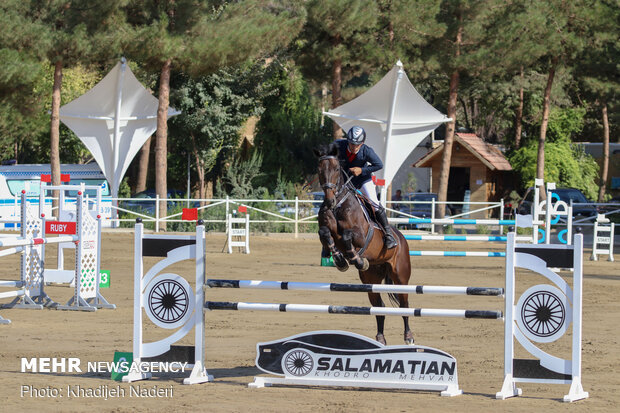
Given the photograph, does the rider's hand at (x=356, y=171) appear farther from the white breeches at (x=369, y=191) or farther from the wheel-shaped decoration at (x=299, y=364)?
the wheel-shaped decoration at (x=299, y=364)

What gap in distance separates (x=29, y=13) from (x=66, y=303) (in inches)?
894

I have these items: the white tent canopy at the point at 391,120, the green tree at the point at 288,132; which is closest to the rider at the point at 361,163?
the white tent canopy at the point at 391,120

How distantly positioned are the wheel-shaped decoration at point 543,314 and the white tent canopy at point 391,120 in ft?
84.8

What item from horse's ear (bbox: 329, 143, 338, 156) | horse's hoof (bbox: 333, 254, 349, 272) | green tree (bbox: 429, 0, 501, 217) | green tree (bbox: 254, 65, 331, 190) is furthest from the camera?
green tree (bbox: 254, 65, 331, 190)

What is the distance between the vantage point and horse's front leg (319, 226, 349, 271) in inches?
344

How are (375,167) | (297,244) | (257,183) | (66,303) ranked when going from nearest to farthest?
(375,167)
(66,303)
(297,244)
(257,183)

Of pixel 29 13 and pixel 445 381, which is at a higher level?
pixel 29 13

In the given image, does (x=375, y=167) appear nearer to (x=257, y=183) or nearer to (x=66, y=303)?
(x=66, y=303)

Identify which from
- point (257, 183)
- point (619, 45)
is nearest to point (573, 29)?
point (619, 45)

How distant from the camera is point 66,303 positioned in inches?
542

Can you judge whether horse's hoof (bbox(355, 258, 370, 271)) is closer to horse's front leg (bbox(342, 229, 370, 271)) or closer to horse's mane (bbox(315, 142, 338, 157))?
horse's front leg (bbox(342, 229, 370, 271))

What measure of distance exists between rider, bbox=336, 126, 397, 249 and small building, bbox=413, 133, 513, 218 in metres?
34.0

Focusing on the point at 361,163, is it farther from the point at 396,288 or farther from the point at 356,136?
the point at 396,288

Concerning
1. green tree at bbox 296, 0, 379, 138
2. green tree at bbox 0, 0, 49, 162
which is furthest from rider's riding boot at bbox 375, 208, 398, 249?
green tree at bbox 296, 0, 379, 138
